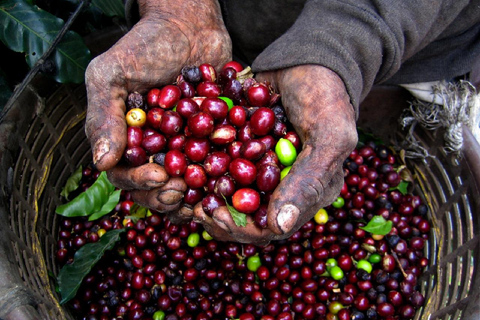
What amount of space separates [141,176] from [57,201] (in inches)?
55.0

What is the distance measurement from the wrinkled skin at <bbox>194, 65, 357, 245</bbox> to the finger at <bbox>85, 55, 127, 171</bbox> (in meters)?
0.51

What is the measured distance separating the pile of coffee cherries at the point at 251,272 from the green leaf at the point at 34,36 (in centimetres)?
105

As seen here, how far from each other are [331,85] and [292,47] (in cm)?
38

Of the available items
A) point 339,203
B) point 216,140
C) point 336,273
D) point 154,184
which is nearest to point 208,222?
point 154,184

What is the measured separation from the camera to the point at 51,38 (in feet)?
8.73

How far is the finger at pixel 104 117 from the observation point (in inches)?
77.9

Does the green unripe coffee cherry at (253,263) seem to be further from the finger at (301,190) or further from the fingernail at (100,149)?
the fingernail at (100,149)

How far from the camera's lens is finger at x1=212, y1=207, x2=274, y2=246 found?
1.96m

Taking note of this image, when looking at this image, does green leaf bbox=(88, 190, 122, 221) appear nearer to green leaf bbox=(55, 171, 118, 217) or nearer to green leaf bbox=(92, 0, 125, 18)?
green leaf bbox=(55, 171, 118, 217)

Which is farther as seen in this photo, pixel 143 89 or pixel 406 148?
pixel 406 148

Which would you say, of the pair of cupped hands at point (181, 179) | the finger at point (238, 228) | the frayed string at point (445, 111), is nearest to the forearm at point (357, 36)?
the pair of cupped hands at point (181, 179)

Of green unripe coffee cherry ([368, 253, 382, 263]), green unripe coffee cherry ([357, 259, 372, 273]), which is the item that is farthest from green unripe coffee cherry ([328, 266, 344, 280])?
green unripe coffee cherry ([368, 253, 382, 263])

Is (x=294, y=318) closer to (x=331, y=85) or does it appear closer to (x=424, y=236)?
(x=424, y=236)

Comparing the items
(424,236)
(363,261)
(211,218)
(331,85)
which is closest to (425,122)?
(424,236)
